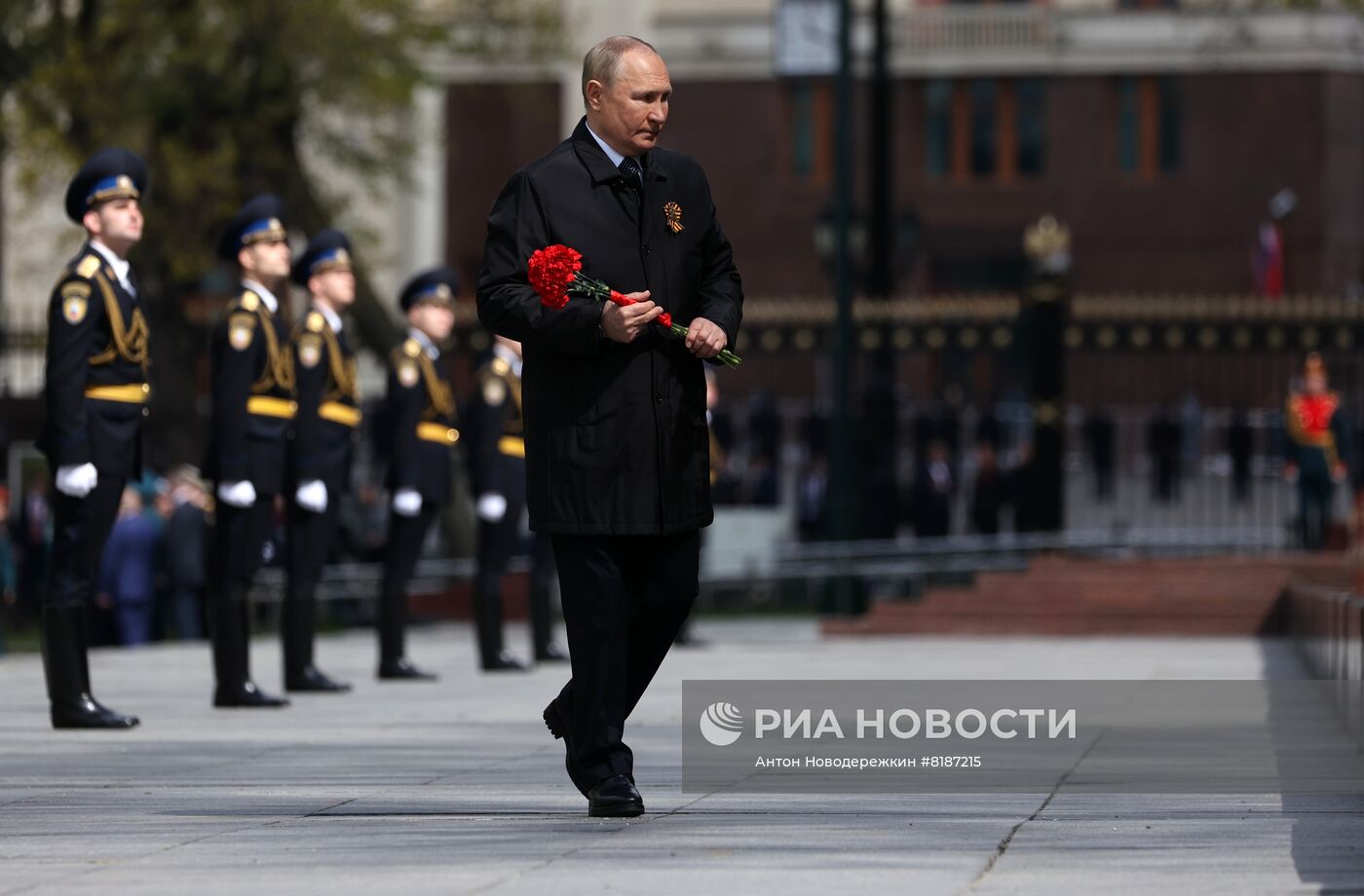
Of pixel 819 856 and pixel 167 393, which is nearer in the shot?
pixel 819 856

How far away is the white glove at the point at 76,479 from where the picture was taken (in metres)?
10.5

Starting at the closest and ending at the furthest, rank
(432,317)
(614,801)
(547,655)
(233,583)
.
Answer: (614,801)
(233,583)
(432,317)
(547,655)

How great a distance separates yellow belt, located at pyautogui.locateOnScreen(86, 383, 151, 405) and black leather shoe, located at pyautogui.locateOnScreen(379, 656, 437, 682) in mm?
3656

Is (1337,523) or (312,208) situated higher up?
(312,208)

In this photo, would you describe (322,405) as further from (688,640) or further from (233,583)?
(688,640)

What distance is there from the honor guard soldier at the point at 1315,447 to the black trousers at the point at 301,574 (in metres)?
11.6

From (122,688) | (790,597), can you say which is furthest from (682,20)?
(122,688)

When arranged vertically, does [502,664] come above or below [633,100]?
below

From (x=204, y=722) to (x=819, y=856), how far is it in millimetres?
5152

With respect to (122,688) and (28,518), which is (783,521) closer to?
(28,518)

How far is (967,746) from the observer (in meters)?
9.35

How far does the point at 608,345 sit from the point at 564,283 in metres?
0.21

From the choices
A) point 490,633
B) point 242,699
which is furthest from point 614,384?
point 490,633

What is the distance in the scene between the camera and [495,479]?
14.8 meters
